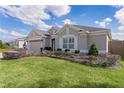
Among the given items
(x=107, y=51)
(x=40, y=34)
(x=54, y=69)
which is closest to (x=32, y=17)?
(x=40, y=34)

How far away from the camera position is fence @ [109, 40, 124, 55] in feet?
63.6

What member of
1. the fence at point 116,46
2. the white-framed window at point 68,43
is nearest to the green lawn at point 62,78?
the fence at point 116,46

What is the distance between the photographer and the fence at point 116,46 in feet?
63.6

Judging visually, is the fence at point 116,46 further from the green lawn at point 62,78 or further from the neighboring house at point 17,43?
the neighboring house at point 17,43

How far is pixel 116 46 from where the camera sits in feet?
64.7

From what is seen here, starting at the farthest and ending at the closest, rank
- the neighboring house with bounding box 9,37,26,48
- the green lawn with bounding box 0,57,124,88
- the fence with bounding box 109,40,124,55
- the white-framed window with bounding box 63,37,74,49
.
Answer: the neighboring house with bounding box 9,37,26,48 < the white-framed window with bounding box 63,37,74,49 < the fence with bounding box 109,40,124,55 < the green lawn with bounding box 0,57,124,88

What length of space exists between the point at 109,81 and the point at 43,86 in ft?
10.9

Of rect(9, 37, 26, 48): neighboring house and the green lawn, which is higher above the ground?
rect(9, 37, 26, 48): neighboring house

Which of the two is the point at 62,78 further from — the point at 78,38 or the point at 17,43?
the point at 17,43

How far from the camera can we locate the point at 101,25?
2153cm

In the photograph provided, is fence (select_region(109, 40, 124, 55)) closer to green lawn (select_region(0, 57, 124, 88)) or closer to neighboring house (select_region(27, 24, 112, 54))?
neighboring house (select_region(27, 24, 112, 54))

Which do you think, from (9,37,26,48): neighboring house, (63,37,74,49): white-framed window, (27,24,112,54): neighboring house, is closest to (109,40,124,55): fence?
(27,24,112,54): neighboring house

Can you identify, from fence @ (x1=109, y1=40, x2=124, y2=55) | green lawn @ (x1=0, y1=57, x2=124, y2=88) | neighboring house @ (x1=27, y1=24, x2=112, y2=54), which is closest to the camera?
green lawn @ (x1=0, y1=57, x2=124, y2=88)
